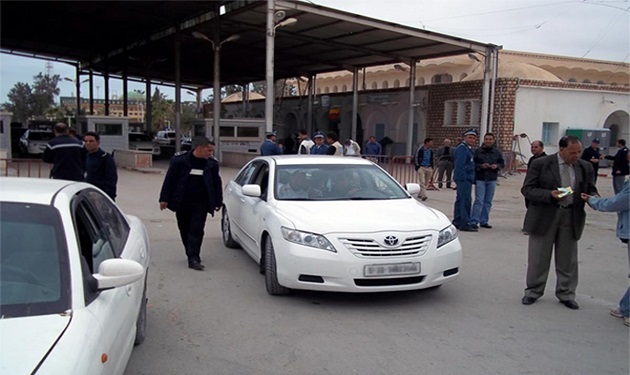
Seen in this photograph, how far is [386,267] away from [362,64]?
1128 inches

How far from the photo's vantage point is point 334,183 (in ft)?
21.7

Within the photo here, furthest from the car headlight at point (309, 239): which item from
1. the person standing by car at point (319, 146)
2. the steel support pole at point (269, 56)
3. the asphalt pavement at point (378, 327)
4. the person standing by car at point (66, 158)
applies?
the steel support pole at point (269, 56)

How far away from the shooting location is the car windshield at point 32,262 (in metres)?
2.59


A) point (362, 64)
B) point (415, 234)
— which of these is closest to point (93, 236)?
point (415, 234)

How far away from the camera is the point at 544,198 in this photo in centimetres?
538

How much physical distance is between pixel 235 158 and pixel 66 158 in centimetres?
1629

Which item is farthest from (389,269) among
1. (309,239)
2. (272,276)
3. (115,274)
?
(115,274)

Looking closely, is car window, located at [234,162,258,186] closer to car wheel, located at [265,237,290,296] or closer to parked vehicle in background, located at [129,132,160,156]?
car wheel, located at [265,237,290,296]

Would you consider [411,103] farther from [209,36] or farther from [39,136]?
[39,136]

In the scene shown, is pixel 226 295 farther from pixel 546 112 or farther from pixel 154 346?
pixel 546 112

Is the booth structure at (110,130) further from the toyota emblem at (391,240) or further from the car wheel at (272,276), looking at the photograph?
the toyota emblem at (391,240)

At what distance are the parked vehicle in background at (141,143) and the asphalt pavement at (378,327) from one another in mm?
23570

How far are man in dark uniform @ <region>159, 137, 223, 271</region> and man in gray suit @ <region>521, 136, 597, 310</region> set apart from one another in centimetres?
377

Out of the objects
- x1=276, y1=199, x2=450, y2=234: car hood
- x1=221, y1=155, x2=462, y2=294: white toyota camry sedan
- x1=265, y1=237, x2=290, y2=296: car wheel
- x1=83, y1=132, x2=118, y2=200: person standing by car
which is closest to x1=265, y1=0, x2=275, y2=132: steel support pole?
x1=83, y1=132, x2=118, y2=200: person standing by car
